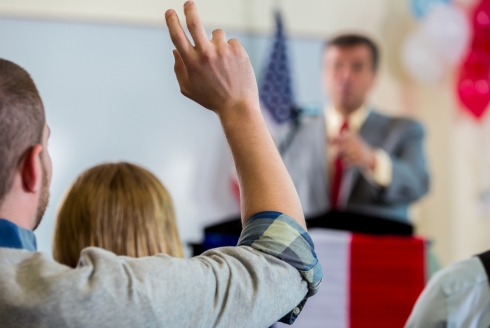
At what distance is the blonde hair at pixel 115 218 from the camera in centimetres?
113

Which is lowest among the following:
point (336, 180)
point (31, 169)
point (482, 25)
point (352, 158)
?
point (336, 180)

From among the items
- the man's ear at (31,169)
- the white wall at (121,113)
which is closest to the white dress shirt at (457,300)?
the man's ear at (31,169)

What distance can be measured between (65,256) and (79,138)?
2.21m

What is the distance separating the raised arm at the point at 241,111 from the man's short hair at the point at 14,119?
152 mm

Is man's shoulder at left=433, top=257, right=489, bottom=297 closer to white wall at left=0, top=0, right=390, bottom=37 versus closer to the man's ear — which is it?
the man's ear

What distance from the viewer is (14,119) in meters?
0.61

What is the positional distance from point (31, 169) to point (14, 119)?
5 centimetres

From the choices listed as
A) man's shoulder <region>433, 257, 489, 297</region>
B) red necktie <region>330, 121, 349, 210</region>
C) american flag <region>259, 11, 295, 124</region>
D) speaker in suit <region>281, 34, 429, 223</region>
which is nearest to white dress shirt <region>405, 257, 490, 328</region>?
man's shoulder <region>433, 257, 489, 297</region>

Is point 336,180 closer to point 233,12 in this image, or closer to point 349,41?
point 349,41

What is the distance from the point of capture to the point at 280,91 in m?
3.56

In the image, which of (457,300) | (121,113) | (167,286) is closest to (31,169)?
(167,286)

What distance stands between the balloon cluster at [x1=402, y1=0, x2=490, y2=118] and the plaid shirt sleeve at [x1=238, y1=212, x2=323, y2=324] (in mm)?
2985

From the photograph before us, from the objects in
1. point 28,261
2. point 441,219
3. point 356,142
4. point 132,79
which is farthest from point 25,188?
point 441,219

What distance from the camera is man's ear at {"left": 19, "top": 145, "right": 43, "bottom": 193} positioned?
617 mm
